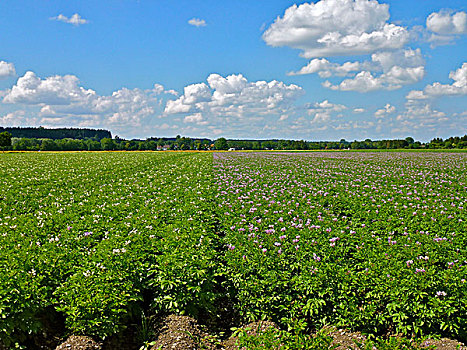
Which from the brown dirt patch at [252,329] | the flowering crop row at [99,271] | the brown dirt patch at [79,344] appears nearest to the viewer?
the brown dirt patch at [79,344]

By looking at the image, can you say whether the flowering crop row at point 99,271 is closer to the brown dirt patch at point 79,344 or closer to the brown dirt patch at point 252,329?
the brown dirt patch at point 79,344

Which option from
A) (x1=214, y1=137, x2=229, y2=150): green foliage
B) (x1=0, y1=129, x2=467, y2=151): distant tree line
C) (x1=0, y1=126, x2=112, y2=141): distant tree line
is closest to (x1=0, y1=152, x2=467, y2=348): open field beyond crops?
(x1=0, y1=129, x2=467, y2=151): distant tree line

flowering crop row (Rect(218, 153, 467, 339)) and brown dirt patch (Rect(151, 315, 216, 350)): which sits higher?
flowering crop row (Rect(218, 153, 467, 339))

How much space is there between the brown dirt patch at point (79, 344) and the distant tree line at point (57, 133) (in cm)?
14771

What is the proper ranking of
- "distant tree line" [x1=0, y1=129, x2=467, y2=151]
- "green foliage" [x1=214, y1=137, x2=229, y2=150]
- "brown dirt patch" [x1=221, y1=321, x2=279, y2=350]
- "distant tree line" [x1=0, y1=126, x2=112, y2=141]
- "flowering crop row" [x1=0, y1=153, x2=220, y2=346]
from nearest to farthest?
"flowering crop row" [x1=0, y1=153, x2=220, y2=346], "brown dirt patch" [x1=221, y1=321, x2=279, y2=350], "distant tree line" [x1=0, y1=129, x2=467, y2=151], "green foliage" [x1=214, y1=137, x2=229, y2=150], "distant tree line" [x1=0, y1=126, x2=112, y2=141]

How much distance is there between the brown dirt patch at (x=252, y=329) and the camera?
15.8 feet

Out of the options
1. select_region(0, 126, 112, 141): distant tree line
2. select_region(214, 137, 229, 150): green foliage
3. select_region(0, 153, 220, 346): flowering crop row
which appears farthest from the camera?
select_region(0, 126, 112, 141): distant tree line

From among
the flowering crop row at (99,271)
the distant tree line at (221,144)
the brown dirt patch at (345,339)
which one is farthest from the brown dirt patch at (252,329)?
the distant tree line at (221,144)

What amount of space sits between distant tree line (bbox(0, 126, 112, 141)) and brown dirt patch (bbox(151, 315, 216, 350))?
485 feet

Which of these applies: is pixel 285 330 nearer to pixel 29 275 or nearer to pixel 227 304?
pixel 227 304

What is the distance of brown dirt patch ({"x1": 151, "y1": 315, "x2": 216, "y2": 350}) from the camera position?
4480 mm

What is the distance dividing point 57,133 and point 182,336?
531 ft

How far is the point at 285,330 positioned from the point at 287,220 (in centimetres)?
353

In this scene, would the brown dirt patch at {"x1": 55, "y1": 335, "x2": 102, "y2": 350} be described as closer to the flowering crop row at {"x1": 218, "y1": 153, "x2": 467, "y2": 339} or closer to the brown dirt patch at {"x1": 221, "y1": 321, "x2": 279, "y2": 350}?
the brown dirt patch at {"x1": 221, "y1": 321, "x2": 279, "y2": 350}
